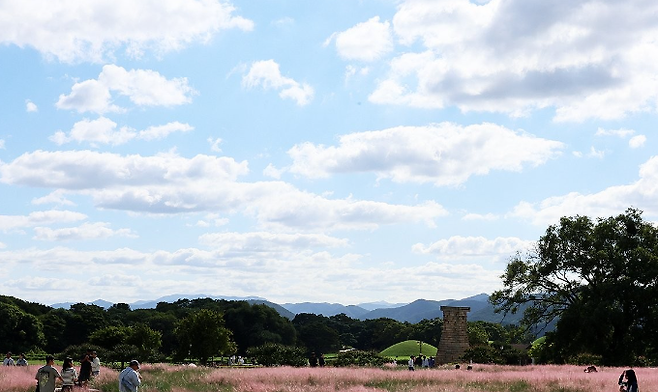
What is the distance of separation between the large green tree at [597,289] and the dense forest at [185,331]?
10.1 feet

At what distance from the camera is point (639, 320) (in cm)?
4431

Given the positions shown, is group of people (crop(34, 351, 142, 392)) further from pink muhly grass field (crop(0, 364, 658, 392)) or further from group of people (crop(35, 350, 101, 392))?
pink muhly grass field (crop(0, 364, 658, 392))

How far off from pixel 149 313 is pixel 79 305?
14204 millimetres

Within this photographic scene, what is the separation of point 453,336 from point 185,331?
23902 millimetres

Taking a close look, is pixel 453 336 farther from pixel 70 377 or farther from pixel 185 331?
pixel 70 377

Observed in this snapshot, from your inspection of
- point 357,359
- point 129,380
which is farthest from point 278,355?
point 129,380

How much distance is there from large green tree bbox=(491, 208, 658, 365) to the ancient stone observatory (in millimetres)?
2791

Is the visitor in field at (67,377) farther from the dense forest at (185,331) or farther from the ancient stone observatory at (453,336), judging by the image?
the ancient stone observatory at (453,336)

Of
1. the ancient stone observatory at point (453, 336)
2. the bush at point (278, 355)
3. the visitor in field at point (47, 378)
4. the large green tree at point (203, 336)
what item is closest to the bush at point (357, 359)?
the bush at point (278, 355)

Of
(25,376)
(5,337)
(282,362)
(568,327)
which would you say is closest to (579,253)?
(568,327)

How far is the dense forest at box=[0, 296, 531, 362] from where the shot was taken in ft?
195

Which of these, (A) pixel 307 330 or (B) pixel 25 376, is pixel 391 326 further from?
(B) pixel 25 376

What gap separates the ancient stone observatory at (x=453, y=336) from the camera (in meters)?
48.8

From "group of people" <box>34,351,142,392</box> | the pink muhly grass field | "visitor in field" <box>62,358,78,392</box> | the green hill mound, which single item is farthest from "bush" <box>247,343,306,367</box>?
the green hill mound
